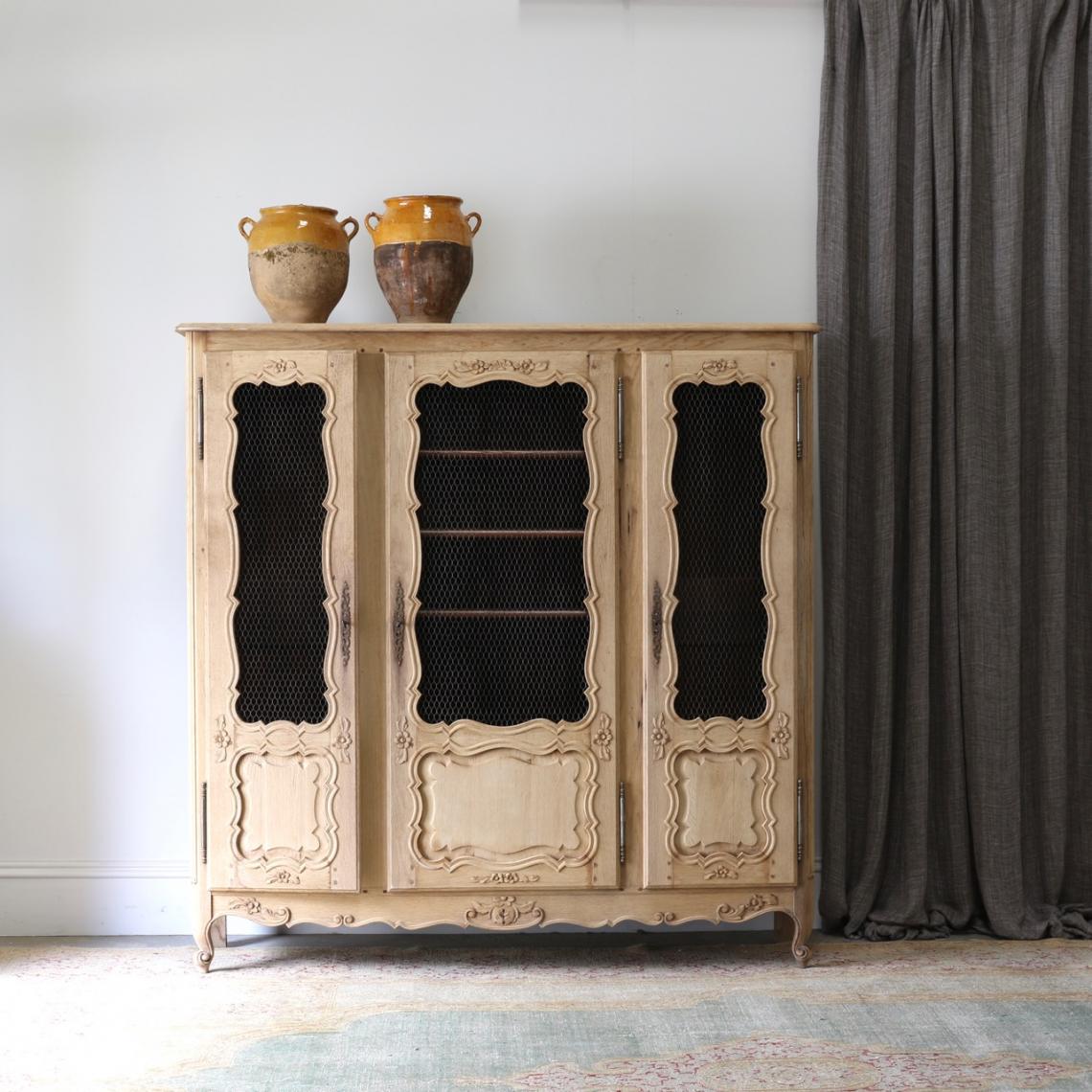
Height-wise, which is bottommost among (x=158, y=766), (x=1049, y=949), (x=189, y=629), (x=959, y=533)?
(x=1049, y=949)

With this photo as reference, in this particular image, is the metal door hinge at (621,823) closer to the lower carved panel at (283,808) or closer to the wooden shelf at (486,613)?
the wooden shelf at (486,613)

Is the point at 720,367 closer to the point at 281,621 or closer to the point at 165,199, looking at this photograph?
the point at 281,621

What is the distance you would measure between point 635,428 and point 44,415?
1577mm

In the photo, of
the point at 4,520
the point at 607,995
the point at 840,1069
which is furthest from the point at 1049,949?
the point at 4,520

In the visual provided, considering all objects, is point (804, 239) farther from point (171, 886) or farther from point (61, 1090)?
point (61, 1090)

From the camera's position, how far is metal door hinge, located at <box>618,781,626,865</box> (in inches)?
105

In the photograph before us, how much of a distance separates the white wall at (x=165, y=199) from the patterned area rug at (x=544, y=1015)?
1.47ft

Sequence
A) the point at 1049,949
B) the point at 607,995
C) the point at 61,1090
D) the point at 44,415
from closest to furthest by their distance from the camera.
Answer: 1. the point at 61,1090
2. the point at 607,995
3. the point at 1049,949
4. the point at 44,415

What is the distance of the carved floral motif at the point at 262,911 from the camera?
2650mm

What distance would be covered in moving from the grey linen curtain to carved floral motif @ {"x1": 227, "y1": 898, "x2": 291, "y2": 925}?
138 centimetres

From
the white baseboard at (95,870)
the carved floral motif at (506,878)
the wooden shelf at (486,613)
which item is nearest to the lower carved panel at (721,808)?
the carved floral motif at (506,878)

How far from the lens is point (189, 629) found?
266 cm

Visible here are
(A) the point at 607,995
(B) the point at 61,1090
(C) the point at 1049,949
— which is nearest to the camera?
(B) the point at 61,1090

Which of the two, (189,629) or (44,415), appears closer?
(189,629)
